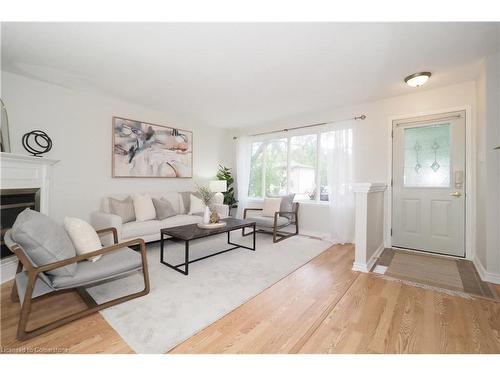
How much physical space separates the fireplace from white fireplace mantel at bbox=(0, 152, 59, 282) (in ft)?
0.19

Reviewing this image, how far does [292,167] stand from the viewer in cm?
497

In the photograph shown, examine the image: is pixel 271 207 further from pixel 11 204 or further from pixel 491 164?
pixel 11 204

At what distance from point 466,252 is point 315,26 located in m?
3.63

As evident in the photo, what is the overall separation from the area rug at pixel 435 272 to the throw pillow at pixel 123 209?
362 cm

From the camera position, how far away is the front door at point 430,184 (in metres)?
3.18

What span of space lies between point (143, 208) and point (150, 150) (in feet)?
4.14

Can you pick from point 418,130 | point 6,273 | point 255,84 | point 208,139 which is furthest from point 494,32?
point 6,273

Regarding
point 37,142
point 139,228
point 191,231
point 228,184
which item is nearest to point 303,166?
point 228,184

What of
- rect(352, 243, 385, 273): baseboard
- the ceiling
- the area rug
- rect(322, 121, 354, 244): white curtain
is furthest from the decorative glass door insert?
rect(352, 243, 385, 273): baseboard

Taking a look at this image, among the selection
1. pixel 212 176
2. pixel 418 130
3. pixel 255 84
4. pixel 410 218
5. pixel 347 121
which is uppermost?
pixel 255 84

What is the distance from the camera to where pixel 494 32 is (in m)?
2.04

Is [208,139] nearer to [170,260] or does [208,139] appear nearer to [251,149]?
[251,149]

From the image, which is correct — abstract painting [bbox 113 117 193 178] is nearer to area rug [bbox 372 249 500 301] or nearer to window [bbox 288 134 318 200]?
window [bbox 288 134 318 200]

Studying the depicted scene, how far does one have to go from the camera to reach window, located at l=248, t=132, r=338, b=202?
452cm
